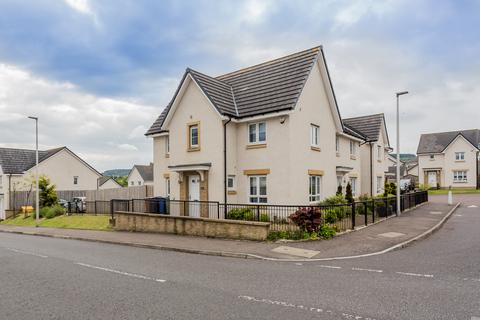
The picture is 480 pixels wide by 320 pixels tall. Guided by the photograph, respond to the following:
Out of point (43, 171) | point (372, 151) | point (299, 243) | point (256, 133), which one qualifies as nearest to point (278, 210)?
point (299, 243)

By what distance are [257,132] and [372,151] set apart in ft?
48.7

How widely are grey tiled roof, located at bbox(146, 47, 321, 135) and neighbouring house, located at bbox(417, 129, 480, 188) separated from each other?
4611 cm

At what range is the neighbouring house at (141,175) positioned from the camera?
7181 cm

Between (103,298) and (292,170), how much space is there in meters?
12.0

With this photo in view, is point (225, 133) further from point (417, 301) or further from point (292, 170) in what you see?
point (417, 301)

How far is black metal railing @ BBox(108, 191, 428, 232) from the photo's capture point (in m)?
14.7

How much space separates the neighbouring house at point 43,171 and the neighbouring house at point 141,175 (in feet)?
79.4

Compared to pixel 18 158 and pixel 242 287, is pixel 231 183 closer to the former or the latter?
pixel 242 287

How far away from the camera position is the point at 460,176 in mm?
53938

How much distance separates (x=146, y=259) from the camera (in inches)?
418

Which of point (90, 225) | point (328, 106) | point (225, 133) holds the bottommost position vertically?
point (90, 225)

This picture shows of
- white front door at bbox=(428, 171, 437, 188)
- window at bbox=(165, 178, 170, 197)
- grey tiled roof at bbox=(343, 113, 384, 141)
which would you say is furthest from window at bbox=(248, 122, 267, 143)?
white front door at bbox=(428, 171, 437, 188)

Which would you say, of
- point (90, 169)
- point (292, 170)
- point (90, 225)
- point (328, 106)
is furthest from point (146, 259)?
point (90, 169)

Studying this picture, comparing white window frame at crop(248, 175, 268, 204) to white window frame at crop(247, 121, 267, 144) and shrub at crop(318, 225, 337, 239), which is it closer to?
white window frame at crop(247, 121, 267, 144)
